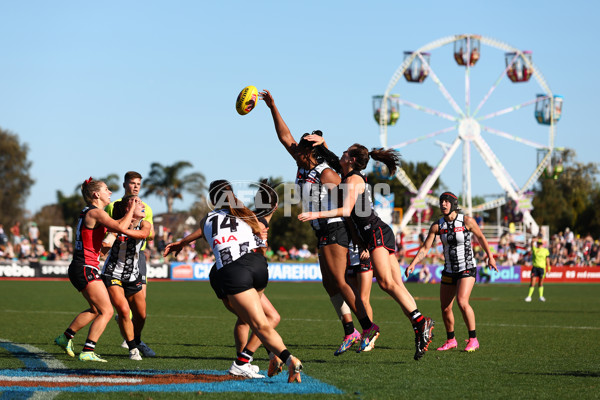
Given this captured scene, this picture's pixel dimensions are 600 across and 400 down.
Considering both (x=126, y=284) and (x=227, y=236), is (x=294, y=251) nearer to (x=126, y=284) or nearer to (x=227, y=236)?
(x=126, y=284)

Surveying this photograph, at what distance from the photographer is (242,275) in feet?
21.7

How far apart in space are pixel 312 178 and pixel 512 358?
3232 mm

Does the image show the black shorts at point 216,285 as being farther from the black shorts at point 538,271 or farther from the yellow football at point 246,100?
the black shorts at point 538,271

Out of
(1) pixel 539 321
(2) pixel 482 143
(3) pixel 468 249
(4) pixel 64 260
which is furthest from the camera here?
(2) pixel 482 143

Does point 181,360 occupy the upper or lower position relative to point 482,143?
lower

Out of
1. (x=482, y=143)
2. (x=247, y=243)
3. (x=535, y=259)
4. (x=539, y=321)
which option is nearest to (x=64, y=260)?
(x=535, y=259)

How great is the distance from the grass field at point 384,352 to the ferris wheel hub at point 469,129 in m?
44.1

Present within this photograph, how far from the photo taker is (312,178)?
29.8ft

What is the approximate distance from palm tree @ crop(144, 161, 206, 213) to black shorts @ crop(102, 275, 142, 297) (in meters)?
65.0

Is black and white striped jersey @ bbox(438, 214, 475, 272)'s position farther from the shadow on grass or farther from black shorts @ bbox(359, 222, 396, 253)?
the shadow on grass

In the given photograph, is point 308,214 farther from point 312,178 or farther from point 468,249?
point 468,249

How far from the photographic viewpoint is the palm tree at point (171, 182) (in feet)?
244

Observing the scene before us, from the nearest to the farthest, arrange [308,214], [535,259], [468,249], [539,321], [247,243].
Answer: [247,243], [308,214], [468,249], [539,321], [535,259]

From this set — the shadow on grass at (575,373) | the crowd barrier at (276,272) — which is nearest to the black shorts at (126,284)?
the shadow on grass at (575,373)
